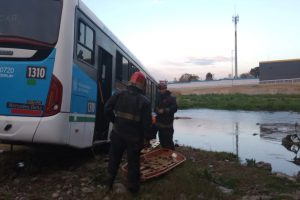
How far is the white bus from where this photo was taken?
7141 millimetres

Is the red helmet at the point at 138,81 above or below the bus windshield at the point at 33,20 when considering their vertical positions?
below

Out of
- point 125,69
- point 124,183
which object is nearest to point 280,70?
point 125,69

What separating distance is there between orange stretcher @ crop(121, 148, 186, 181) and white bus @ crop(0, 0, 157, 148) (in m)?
1.39

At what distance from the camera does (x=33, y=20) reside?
7.48 metres

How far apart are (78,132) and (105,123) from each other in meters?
2.41

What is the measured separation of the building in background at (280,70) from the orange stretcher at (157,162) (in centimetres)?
7754

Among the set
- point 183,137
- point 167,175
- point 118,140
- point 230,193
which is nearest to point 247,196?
point 230,193

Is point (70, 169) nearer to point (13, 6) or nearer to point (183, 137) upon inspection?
point (13, 6)

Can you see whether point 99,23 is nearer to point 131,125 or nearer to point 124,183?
point 131,125

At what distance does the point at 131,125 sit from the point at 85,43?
2.56 metres

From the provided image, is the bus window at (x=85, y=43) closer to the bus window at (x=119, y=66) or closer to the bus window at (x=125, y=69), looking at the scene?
the bus window at (x=119, y=66)

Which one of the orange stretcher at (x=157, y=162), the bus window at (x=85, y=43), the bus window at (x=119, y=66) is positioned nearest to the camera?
the orange stretcher at (x=157, y=162)

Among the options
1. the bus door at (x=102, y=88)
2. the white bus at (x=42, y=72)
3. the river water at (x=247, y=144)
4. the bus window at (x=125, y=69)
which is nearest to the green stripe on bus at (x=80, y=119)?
the white bus at (x=42, y=72)

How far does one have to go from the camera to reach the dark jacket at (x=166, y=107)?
10398mm
